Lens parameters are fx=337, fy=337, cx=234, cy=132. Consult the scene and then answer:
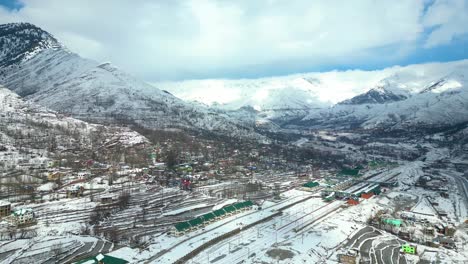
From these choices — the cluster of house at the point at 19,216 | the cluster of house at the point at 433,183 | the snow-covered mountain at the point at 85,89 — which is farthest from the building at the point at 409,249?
the snow-covered mountain at the point at 85,89

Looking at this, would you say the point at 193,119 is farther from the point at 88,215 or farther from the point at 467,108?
the point at 467,108

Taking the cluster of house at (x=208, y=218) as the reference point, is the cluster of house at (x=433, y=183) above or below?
below

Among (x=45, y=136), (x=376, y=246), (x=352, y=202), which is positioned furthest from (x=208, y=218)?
(x=45, y=136)

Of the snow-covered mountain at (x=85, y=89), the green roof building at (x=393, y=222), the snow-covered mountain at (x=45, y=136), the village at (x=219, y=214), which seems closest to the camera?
the village at (x=219, y=214)

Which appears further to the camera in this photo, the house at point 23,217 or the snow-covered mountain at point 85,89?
the snow-covered mountain at point 85,89

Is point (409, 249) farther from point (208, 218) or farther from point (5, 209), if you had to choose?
point (5, 209)

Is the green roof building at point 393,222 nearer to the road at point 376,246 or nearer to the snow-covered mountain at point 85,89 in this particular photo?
the road at point 376,246

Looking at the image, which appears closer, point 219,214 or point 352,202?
point 219,214

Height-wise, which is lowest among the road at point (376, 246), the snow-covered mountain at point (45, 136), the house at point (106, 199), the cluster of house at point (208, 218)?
the road at point (376, 246)
